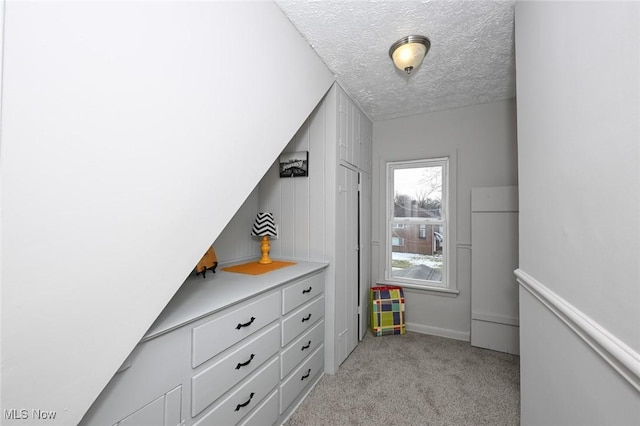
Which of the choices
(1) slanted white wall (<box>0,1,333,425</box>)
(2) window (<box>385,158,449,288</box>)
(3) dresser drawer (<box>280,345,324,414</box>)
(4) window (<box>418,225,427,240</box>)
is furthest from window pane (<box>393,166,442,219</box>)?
(1) slanted white wall (<box>0,1,333,425</box>)

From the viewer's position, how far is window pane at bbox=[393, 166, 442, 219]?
10.3 ft

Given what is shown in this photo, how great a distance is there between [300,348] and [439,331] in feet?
6.61

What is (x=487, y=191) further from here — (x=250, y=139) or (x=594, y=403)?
(x=250, y=139)

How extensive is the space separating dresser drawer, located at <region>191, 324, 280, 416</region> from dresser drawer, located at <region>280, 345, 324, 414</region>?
326 mm

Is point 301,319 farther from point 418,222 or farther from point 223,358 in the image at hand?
point 418,222

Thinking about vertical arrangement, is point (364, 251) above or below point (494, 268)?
above

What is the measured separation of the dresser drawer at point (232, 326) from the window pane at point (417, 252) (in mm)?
2147

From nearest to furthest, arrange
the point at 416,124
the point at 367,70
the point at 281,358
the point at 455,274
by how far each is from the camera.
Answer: the point at 281,358
the point at 367,70
the point at 455,274
the point at 416,124

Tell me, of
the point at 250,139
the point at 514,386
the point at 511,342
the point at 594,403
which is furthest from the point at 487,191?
the point at 250,139

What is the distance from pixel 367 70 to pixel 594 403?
2.42 meters

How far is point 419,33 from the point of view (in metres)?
1.78

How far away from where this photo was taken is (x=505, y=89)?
2592 mm

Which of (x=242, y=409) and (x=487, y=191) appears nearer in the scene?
(x=242, y=409)

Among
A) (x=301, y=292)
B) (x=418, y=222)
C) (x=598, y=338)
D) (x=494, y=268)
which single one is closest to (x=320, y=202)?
(x=301, y=292)
